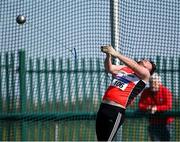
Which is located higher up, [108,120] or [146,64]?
[146,64]

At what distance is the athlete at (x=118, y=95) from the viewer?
7520 millimetres

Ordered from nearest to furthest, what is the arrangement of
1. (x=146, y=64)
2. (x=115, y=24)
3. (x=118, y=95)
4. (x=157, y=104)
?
(x=118, y=95)
(x=146, y=64)
(x=115, y=24)
(x=157, y=104)

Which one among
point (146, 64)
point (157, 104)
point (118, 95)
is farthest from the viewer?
point (157, 104)

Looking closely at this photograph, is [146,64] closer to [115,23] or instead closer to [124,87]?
[124,87]

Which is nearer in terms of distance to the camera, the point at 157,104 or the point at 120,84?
the point at 120,84

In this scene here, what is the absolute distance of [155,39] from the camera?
8.94 m

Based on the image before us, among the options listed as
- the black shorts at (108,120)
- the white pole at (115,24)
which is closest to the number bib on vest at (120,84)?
the black shorts at (108,120)

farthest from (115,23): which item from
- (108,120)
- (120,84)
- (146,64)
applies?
(108,120)

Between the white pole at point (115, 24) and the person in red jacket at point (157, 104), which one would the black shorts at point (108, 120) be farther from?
the person in red jacket at point (157, 104)

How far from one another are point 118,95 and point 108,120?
0.95 ft

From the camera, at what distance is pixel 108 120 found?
298 inches

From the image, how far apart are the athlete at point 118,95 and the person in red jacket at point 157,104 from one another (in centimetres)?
168

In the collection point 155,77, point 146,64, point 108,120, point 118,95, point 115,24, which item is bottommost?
point 155,77

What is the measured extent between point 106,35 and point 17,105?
72.5 inches
